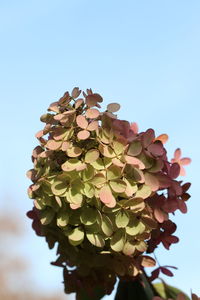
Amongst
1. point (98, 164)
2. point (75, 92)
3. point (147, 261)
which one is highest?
point (75, 92)

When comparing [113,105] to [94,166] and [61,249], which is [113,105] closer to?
[94,166]

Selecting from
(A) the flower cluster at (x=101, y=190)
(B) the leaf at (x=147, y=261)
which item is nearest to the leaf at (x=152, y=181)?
(A) the flower cluster at (x=101, y=190)

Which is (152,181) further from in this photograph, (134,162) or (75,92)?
(75,92)

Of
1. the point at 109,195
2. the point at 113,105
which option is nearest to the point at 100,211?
the point at 109,195

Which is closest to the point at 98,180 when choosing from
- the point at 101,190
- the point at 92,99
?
the point at 101,190

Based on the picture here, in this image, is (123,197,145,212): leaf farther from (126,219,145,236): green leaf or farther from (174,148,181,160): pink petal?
(174,148,181,160): pink petal

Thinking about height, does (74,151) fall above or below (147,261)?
above

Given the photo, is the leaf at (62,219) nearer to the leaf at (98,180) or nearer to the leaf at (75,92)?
the leaf at (98,180)
